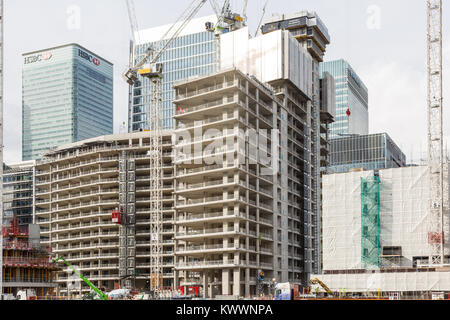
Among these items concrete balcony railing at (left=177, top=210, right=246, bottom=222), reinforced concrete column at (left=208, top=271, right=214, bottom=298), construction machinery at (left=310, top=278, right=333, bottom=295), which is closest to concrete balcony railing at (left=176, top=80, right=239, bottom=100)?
concrete balcony railing at (left=177, top=210, right=246, bottom=222)

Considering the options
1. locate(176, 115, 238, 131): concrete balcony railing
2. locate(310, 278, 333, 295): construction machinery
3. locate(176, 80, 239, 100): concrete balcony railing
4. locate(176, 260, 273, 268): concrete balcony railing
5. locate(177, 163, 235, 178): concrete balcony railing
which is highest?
locate(176, 80, 239, 100): concrete balcony railing

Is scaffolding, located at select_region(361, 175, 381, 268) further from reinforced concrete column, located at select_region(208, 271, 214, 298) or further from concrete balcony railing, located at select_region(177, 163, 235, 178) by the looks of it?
reinforced concrete column, located at select_region(208, 271, 214, 298)

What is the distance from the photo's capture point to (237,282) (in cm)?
14112

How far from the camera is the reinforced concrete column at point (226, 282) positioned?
143 m

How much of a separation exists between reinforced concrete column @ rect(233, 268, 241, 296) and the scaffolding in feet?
110

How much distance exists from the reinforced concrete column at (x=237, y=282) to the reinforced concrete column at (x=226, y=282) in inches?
76.6

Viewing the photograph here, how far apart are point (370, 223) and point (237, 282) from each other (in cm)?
3797

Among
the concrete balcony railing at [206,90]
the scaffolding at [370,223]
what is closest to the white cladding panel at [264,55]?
the concrete balcony railing at [206,90]

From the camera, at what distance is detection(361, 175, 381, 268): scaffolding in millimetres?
152750

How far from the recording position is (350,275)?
143875mm

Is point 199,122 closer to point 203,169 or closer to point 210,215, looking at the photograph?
point 203,169

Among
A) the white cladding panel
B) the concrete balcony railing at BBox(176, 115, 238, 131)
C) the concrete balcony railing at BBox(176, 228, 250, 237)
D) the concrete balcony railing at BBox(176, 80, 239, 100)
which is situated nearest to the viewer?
the concrete balcony railing at BBox(176, 228, 250, 237)
